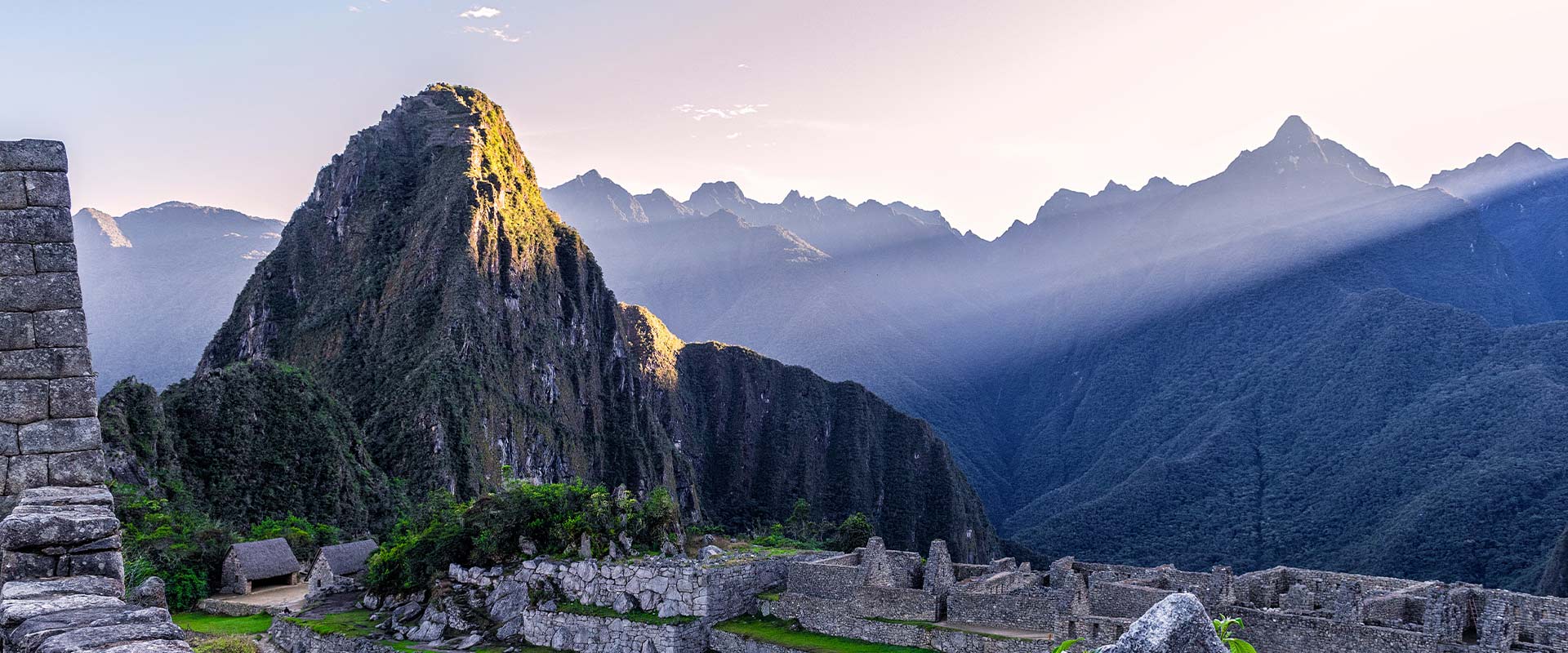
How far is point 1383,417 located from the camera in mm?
109250

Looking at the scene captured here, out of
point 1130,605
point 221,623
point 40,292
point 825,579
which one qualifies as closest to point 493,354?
point 221,623

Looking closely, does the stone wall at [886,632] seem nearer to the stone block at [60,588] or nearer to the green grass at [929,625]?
Result: the green grass at [929,625]

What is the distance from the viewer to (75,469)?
25.1 ft

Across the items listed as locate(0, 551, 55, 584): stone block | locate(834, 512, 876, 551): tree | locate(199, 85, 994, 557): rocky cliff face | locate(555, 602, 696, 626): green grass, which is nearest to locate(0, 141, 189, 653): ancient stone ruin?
locate(0, 551, 55, 584): stone block

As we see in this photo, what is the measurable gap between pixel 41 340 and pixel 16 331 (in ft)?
0.52

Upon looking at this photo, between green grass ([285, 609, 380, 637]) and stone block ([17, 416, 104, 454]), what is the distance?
21789mm

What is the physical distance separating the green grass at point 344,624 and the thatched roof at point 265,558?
31.8ft

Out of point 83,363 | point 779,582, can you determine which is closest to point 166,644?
point 83,363

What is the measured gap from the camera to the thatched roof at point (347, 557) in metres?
35.2

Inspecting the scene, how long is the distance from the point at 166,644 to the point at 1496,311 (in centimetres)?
18812

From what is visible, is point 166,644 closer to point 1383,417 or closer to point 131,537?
point 131,537

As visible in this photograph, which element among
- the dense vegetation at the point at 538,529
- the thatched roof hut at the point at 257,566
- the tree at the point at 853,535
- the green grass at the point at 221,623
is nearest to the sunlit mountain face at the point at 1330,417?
the tree at the point at 853,535

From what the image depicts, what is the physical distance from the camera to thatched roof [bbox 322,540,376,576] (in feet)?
115

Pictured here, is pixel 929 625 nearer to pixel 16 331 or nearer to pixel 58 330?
pixel 58 330
